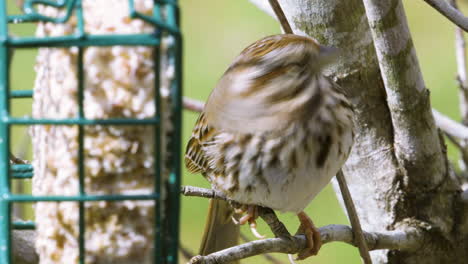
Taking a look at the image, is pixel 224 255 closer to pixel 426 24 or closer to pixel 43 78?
pixel 43 78

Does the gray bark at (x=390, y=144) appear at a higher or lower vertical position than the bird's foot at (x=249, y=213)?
higher

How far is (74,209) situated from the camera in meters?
2.22

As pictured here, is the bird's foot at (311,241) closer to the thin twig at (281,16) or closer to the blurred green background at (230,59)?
the thin twig at (281,16)

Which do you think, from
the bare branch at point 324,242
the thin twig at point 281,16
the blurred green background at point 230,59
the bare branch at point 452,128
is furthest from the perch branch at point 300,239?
the blurred green background at point 230,59

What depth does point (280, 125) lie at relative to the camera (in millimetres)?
2838

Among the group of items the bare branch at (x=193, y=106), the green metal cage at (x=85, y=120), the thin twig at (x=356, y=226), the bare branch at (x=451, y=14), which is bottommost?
the thin twig at (x=356, y=226)

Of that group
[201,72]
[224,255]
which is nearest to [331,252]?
[201,72]

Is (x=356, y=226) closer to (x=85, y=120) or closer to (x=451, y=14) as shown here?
(x=451, y=14)

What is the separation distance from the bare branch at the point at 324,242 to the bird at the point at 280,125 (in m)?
0.09

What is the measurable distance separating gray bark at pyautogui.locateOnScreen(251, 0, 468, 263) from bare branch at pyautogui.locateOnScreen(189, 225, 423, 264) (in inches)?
2.9

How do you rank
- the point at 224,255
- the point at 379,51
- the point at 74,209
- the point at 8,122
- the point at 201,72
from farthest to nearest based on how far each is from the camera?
the point at 201,72 < the point at 379,51 < the point at 224,255 < the point at 74,209 < the point at 8,122

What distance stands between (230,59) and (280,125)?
456 centimetres

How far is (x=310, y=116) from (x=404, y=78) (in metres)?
0.34

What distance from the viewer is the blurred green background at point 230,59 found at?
6.09 m
